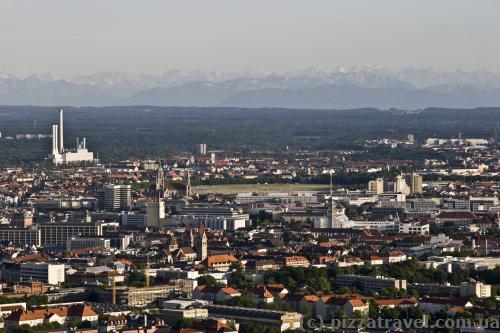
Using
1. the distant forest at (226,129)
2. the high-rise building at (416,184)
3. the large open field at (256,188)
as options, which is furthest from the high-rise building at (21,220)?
the distant forest at (226,129)

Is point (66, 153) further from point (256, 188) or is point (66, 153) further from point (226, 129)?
point (226, 129)

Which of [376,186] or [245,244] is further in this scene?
[376,186]

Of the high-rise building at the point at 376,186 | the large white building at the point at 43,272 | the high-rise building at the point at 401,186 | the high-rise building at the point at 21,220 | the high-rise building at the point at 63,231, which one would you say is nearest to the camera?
the large white building at the point at 43,272

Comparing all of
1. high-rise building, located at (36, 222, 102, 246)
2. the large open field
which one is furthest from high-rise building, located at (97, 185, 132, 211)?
high-rise building, located at (36, 222, 102, 246)

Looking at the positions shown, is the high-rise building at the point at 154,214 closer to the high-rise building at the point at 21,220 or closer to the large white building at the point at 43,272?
the high-rise building at the point at 21,220

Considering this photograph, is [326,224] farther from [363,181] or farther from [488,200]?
[363,181]

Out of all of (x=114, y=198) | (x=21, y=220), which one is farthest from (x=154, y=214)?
(x=114, y=198)
